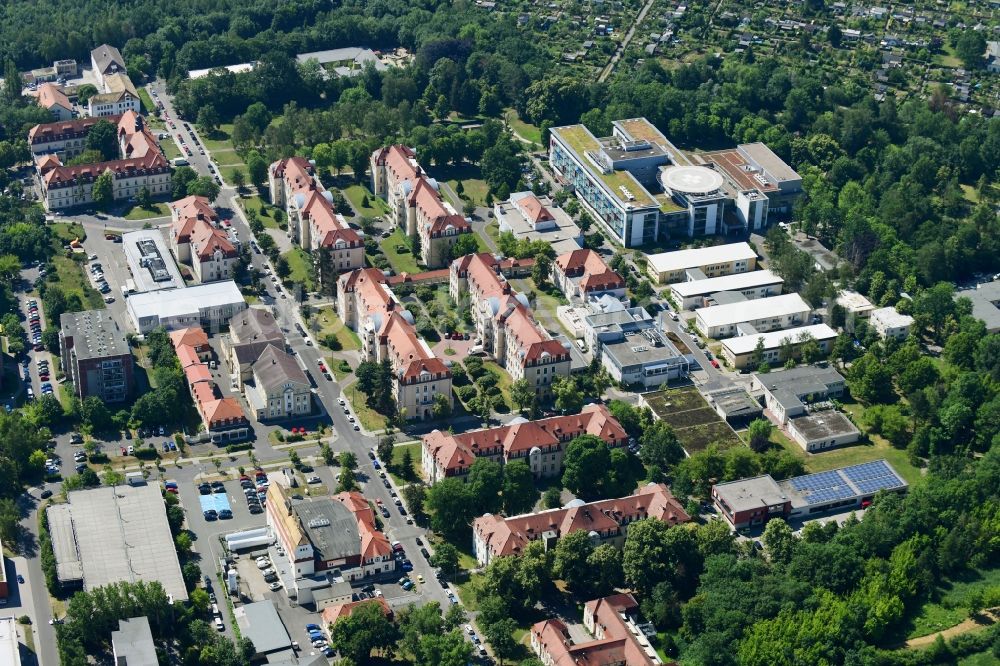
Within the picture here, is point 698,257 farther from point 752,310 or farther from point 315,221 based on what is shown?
point 315,221

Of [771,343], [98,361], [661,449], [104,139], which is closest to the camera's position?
[661,449]

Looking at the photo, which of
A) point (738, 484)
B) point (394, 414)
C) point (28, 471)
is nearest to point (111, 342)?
point (28, 471)

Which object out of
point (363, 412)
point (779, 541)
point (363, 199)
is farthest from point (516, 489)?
point (363, 199)

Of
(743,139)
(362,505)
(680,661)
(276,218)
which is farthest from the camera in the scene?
(743,139)

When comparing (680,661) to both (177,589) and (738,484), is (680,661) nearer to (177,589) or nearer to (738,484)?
(738,484)

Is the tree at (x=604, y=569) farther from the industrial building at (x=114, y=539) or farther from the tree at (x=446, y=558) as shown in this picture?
the industrial building at (x=114, y=539)

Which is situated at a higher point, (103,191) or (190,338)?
(103,191)
